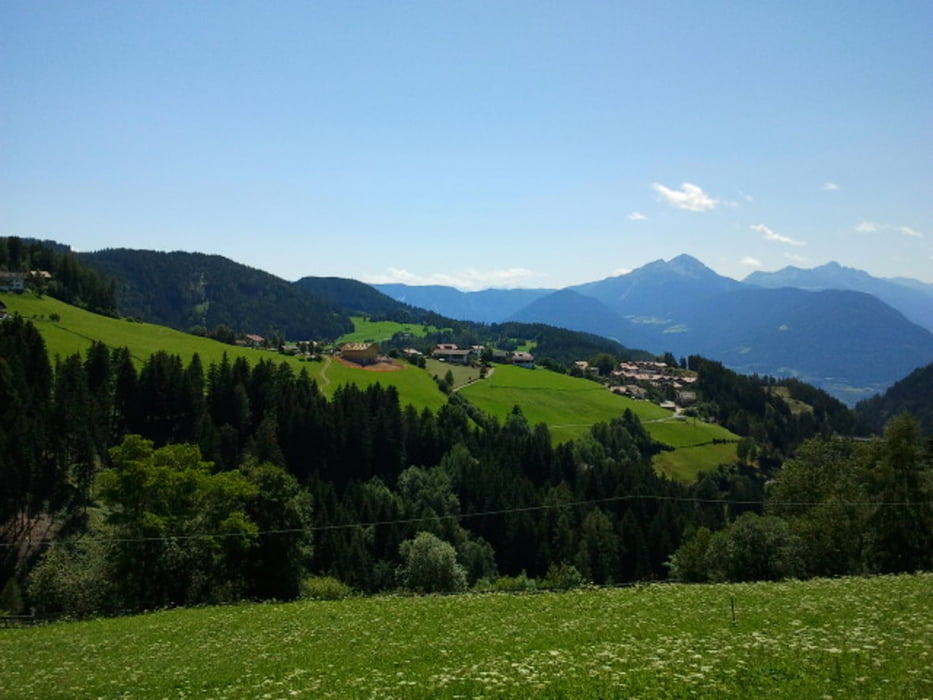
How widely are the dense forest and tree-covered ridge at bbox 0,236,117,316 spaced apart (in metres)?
76.5

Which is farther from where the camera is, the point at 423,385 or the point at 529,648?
the point at 423,385

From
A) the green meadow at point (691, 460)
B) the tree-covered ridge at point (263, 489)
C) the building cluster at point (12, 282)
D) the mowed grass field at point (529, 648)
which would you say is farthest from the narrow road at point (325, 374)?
the mowed grass field at point (529, 648)

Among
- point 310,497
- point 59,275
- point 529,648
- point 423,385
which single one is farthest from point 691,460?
point 59,275

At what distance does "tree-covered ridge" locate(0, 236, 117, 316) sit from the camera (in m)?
163

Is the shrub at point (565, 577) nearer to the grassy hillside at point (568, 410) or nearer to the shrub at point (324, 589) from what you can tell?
the shrub at point (324, 589)

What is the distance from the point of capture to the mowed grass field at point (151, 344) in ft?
402

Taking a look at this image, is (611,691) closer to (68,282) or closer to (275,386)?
(275,386)

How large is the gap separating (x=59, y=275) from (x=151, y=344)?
61.7m

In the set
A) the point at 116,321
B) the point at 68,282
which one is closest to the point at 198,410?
the point at 116,321

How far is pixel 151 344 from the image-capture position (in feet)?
436

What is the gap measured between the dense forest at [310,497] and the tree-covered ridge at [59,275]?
251 feet

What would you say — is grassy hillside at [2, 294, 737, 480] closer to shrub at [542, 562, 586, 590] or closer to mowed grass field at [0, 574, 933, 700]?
shrub at [542, 562, 586, 590]

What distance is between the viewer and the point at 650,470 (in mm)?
117812

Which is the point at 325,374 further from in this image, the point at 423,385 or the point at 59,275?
the point at 59,275
